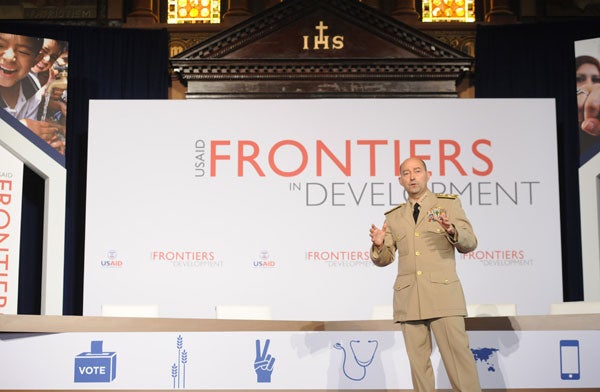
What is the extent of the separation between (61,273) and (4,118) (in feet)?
5.64

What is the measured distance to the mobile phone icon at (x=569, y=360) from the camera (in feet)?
17.1

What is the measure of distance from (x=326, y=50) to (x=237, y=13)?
1.81m

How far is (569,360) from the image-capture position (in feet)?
17.1

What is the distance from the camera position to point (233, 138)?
29.4 feet

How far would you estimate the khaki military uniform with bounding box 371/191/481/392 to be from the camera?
14.6 feet

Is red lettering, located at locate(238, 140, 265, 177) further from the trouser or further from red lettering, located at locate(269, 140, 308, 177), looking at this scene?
the trouser

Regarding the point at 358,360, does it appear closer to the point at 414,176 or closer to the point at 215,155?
the point at 414,176

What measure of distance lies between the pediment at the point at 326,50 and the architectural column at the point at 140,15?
59.1 inches

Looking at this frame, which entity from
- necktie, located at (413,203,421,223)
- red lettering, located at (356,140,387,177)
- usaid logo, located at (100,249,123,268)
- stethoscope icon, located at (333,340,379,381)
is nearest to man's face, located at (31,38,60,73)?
usaid logo, located at (100,249,123,268)

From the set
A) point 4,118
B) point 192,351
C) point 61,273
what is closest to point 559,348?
point 192,351

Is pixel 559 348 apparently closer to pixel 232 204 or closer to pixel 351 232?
pixel 351 232

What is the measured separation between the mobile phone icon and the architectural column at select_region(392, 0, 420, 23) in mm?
6488

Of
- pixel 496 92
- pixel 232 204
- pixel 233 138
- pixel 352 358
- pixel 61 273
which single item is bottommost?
pixel 352 358

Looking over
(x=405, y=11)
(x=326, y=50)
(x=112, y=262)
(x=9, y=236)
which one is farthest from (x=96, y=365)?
(x=405, y=11)
